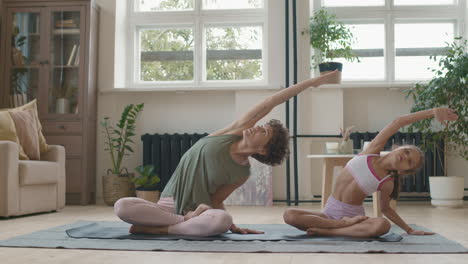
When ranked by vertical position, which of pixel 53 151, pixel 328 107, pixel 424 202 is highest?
pixel 328 107

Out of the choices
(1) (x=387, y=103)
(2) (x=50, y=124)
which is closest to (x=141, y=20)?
(2) (x=50, y=124)

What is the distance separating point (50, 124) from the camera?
543cm

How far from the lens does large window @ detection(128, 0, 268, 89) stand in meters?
5.90

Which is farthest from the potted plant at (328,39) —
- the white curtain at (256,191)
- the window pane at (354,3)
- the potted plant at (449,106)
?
the white curtain at (256,191)

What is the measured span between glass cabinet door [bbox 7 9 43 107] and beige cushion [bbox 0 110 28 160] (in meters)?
1.39

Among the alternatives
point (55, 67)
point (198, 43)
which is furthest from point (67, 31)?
point (198, 43)

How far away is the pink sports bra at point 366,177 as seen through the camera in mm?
2578

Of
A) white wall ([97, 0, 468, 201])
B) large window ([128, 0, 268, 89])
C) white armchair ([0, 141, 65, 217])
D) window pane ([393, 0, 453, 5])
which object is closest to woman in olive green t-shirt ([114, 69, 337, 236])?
white armchair ([0, 141, 65, 217])

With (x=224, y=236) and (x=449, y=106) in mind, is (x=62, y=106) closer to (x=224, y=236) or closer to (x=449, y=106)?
(x=224, y=236)

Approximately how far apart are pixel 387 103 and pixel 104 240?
392 cm

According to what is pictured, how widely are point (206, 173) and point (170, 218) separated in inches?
10.5

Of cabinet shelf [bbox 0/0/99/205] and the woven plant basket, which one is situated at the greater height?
cabinet shelf [bbox 0/0/99/205]

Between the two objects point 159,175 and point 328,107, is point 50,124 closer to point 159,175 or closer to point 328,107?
point 159,175

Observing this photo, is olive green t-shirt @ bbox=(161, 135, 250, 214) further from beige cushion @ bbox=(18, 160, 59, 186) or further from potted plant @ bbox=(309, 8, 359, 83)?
potted plant @ bbox=(309, 8, 359, 83)
